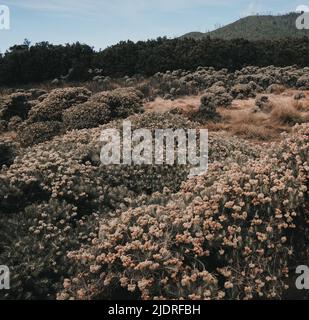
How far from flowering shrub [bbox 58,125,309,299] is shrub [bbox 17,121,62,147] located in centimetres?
1073

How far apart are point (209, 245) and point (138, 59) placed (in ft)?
108

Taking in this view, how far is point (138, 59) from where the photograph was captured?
37219 millimetres

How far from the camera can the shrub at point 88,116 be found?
16516mm

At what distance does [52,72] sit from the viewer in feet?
121

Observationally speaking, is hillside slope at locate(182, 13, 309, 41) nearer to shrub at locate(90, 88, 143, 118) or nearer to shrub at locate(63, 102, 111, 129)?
shrub at locate(90, 88, 143, 118)

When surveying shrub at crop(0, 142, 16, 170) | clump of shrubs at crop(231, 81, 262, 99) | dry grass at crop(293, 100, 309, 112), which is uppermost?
clump of shrubs at crop(231, 81, 262, 99)

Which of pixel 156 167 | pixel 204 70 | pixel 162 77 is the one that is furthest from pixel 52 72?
pixel 156 167

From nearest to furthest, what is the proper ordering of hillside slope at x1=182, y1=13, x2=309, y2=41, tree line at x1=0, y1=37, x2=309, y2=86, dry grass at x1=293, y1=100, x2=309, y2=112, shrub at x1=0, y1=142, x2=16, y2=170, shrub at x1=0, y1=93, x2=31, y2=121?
shrub at x1=0, y1=142, x2=16, y2=170 < dry grass at x1=293, y1=100, x2=309, y2=112 < shrub at x1=0, y1=93, x2=31, y2=121 < tree line at x1=0, y1=37, x2=309, y2=86 < hillside slope at x1=182, y1=13, x2=309, y2=41

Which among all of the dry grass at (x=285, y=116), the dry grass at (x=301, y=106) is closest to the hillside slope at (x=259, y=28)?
the dry grass at (x=301, y=106)

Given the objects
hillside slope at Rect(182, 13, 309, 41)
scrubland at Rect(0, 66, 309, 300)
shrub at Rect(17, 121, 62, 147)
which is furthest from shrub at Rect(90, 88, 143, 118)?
hillside slope at Rect(182, 13, 309, 41)

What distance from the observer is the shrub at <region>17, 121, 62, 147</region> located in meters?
16.7

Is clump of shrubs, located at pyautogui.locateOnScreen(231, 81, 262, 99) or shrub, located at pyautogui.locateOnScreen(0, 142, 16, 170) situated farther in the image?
clump of shrubs, located at pyautogui.locateOnScreen(231, 81, 262, 99)
